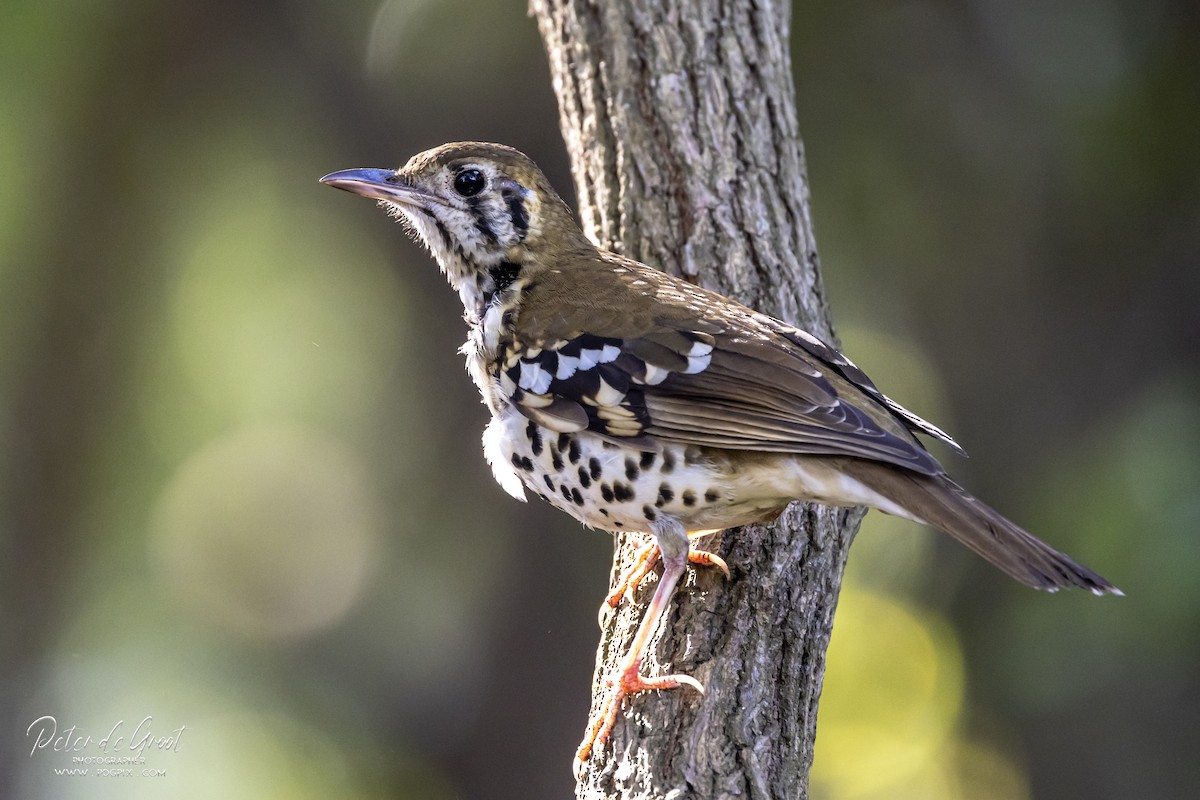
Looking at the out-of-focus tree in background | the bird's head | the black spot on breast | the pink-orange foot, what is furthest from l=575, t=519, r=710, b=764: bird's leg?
the out-of-focus tree in background

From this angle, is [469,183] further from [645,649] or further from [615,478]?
[645,649]

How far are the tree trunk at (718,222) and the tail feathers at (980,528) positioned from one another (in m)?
0.72

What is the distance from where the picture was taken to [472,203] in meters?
4.82

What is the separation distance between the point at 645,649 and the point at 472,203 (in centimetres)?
187

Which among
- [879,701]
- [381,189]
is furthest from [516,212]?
[879,701]

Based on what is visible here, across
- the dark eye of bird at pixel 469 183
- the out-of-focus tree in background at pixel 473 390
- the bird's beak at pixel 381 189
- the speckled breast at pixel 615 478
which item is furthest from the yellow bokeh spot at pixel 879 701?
the bird's beak at pixel 381 189

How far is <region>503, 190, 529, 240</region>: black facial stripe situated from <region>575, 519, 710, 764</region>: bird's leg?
53.4 inches

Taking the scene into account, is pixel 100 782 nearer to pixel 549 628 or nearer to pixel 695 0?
pixel 549 628

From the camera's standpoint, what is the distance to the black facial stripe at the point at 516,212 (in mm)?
4836

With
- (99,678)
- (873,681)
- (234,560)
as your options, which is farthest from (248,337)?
(873,681)

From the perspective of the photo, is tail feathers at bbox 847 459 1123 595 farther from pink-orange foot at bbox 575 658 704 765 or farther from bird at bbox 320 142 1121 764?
pink-orange foot at bbox 575 658 704 765

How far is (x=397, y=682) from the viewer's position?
36.2ft

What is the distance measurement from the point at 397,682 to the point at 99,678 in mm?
2693

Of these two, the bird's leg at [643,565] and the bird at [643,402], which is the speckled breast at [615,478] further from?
the bird's leg at [643,565]
